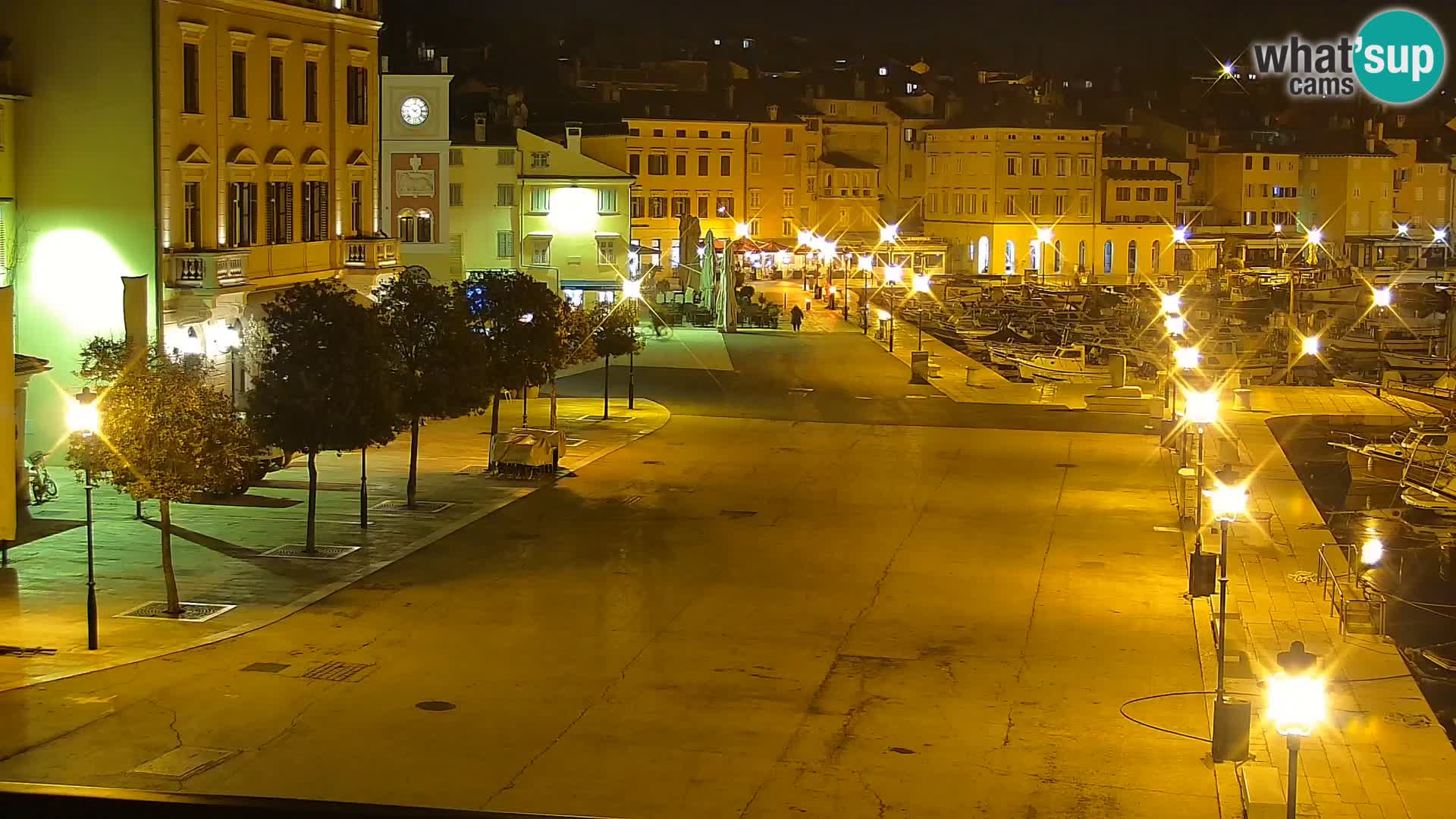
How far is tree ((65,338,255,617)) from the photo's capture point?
20.9 metres

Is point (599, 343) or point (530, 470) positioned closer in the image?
point (530, 470)

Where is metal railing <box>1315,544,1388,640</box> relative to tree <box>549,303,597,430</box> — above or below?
below

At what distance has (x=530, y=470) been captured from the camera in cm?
3306

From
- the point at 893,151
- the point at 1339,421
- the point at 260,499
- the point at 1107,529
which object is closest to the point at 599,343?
the point at 260,499

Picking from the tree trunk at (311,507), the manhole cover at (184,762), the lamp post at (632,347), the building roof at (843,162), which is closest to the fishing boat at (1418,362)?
the lamp post at (632,347)

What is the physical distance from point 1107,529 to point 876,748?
13494 mm

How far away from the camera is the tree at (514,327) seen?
3466cm

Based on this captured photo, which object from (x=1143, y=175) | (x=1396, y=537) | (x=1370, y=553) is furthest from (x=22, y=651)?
(x=1143, y=175)

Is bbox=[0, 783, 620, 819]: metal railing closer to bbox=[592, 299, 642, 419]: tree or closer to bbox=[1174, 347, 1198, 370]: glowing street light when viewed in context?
bbox=[1174, 347, 1198, 370]: glowing street light

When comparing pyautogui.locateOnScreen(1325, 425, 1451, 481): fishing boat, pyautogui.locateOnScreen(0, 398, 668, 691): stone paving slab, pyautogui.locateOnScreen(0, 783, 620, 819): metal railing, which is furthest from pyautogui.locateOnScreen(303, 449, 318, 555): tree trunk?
pyautogui.locateOnScreen(1325, 425, 1451, 481): fishing boat

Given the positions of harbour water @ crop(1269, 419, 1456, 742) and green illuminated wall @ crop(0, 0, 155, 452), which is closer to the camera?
harbour water @ crop(1269, 419, 1456, 742)

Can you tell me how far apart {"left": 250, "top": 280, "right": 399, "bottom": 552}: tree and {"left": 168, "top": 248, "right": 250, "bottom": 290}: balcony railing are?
26.2ft

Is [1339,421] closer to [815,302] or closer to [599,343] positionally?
Answer: [599,343]

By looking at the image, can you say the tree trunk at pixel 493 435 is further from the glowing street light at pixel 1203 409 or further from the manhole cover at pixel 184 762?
the manhole cover at pixel 184 762
